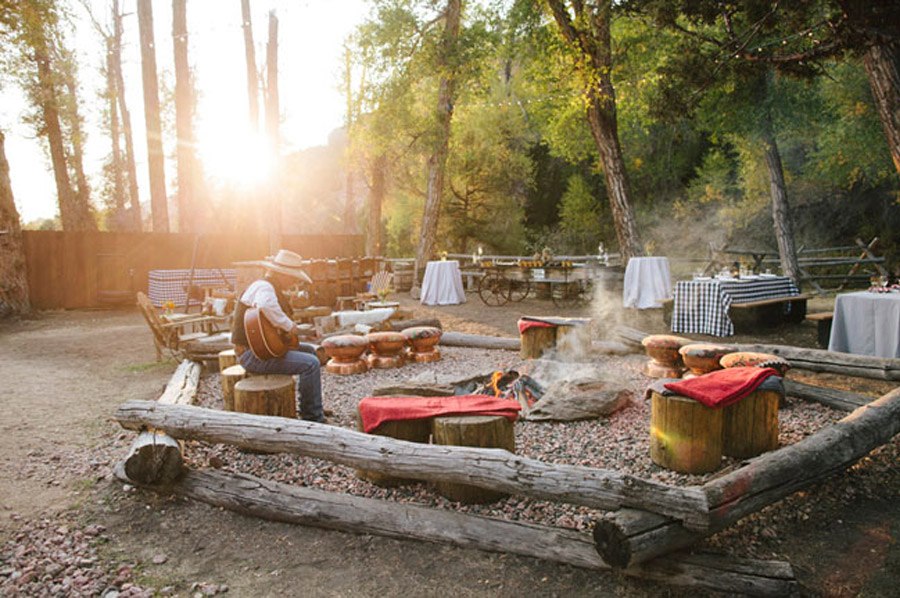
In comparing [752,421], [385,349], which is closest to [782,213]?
[385,349]

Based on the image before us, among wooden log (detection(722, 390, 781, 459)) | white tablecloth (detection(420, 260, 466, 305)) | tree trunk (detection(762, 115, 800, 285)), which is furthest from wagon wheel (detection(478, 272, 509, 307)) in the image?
wooden log (detection(722, 390, 781, 459))

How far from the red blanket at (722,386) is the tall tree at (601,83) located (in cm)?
899

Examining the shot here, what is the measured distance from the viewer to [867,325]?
6523mm

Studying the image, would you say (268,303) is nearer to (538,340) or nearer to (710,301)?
(538,340)

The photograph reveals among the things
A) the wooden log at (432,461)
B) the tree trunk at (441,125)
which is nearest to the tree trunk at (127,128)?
the tree trunk at (441,125)

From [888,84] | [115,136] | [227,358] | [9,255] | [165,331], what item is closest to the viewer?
[227,358]

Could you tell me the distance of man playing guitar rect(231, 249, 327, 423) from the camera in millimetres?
4496

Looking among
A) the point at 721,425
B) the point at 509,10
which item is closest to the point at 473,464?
the point at 721,425

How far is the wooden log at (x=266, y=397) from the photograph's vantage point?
14.1 ft

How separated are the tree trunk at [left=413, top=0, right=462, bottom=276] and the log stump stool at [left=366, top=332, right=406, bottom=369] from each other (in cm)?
969

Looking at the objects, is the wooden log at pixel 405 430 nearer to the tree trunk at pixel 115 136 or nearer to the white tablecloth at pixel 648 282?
the white tablecloth at pixel 648 282

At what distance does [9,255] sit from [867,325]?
53.4ft

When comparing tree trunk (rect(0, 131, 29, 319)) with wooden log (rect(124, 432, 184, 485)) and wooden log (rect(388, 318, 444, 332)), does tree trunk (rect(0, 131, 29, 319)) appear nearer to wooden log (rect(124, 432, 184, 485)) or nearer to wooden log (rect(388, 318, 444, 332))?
wooden log (rect(388, 318, 444, 332))

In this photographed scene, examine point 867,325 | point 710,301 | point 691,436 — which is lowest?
point 691,436
